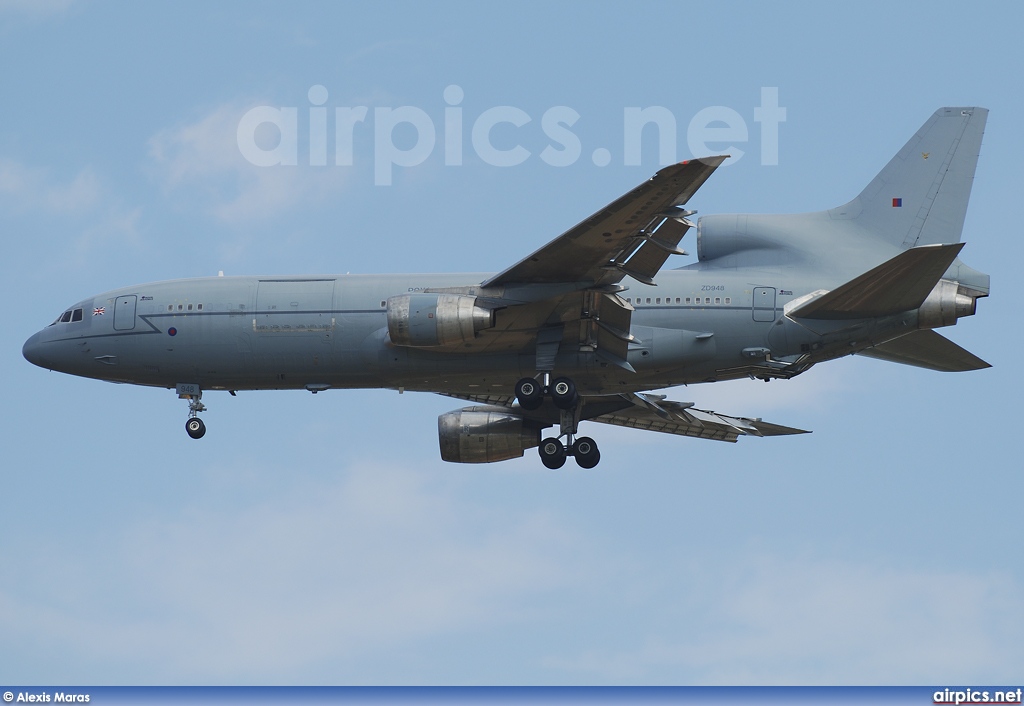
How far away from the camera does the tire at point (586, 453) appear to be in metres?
44.1

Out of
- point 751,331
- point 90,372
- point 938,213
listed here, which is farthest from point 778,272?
→ point 90,372

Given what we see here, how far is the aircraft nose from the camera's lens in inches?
1781

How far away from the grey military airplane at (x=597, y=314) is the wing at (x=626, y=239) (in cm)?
6

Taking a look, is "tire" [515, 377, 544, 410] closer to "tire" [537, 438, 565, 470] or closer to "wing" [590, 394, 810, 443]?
"tire" [537, 438, 565, 470]

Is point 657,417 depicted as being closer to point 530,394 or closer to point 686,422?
point 686,422

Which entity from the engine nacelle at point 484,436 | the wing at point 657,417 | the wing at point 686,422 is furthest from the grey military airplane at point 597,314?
the wing at point 686,422

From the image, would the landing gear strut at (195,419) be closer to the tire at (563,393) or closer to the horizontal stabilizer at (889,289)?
the tire at (563,393)

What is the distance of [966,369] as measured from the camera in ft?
143

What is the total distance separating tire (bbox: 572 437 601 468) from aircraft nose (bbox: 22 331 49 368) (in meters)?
15.1

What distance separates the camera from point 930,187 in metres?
41.9

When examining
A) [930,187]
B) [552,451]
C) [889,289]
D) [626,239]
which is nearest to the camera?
[626,239]

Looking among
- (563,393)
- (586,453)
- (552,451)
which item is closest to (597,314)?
(563,393)

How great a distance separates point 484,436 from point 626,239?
11.1 m

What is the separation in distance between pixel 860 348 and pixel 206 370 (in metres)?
17.2
